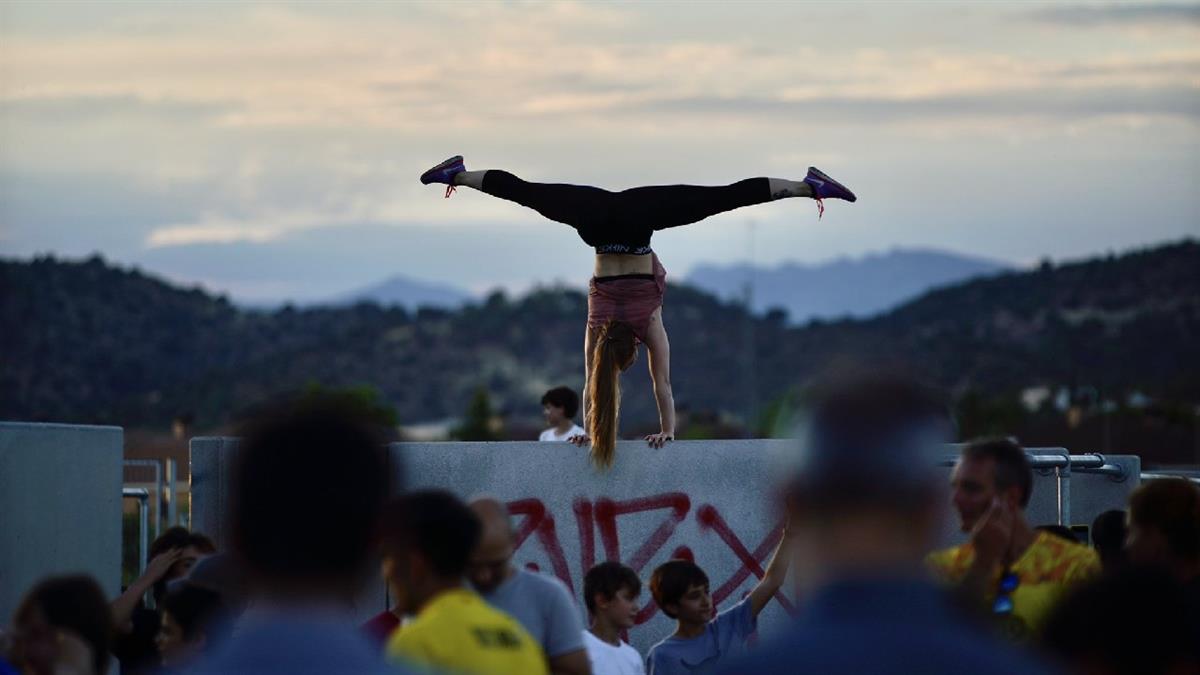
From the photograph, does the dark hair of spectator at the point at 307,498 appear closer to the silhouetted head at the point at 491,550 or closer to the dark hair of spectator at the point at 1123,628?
the dark hair of spectator at the point at 1123,628

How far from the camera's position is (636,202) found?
11.7 meters

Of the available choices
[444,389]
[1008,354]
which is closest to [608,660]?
[1008,354]

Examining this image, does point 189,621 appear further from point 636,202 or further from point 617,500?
point 636,202

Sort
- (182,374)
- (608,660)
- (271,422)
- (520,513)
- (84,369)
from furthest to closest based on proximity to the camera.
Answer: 1. (182,374)
2. (84,369)
3. (520,513)
4. (608,660)
5. (271,422)

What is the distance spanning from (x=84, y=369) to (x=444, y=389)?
15.7 m

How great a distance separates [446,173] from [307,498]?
8.68 metres

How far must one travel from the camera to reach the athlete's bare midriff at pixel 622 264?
11336mm

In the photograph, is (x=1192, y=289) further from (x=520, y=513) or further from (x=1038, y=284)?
(x=520, y=513)

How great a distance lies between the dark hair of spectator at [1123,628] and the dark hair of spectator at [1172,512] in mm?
2349

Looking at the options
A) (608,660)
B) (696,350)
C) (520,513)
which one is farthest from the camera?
(696,350)

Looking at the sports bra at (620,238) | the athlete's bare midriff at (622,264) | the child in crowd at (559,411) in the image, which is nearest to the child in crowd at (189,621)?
the athlete's bare midriff at (622,264)

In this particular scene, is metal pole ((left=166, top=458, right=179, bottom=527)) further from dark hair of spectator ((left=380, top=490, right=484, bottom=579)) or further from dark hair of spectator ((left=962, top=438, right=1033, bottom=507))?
dark hair of spectator ((left=380, top=490, right=484, bottom=579))

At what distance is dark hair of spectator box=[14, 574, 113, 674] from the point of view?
5.57 meters

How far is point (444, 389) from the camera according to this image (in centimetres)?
8469
